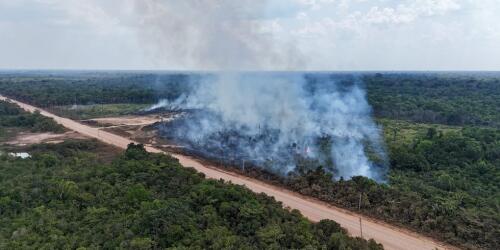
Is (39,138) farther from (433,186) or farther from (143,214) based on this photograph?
(433,186)

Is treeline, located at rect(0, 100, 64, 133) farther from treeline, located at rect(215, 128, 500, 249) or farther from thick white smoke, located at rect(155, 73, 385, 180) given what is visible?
treeline, located at rect(215, 128, 500, 249)

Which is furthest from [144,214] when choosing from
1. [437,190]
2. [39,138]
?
[39,138]

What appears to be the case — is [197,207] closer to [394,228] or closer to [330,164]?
[394,228]

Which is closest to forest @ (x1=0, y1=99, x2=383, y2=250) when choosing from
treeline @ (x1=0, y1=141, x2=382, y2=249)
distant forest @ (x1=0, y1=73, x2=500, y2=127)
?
treeline @ (x1=0, y1=141, x2=382, y2=249)

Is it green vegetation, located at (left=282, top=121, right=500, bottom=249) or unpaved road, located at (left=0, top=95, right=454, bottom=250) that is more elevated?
green vegetation, located at (left=282, top=121, right=500, bottom=249)

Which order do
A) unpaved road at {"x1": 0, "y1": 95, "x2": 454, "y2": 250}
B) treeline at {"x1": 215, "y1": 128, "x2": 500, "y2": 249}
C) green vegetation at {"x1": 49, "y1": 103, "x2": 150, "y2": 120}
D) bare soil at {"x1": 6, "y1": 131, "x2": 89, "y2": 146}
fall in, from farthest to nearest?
green vegetation at {"x1": 49, "y1": 103, "x2": 150, "y2": 120} → bare soil at {"x1": 6, "y1": 131, "x2": 89, "y2": 146} → treeline at {"x1": 215, "y1": 128, "x2": 500, "y2": 249} → unpaved road at {"x1": 0, "y1": 95, "x2": 454, "y2": 250}

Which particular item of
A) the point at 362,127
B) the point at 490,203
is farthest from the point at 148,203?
the point at 362,127
